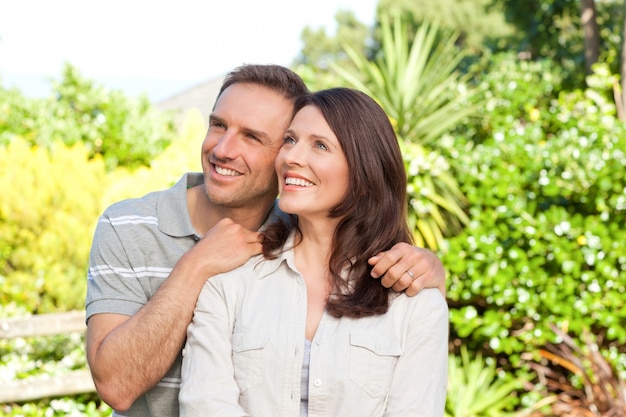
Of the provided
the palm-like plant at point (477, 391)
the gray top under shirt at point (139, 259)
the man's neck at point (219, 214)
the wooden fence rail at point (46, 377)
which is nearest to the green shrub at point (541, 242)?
the palm-like plant at point (477, 391)

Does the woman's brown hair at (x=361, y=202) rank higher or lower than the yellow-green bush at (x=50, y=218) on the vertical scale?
higher

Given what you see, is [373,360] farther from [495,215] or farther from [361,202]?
[495,215]

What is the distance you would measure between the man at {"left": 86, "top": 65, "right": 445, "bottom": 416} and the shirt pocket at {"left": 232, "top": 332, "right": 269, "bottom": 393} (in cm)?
22

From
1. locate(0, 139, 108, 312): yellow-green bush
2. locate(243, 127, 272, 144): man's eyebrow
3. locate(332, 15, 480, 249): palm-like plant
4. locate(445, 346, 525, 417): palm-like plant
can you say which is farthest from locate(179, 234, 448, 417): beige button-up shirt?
locate(0, 139, 108, 312): yellow-green bush

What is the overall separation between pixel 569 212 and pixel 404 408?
434cm

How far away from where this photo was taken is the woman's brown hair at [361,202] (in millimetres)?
2535

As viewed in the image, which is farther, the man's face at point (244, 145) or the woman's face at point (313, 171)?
the man's face at point (244, 145)

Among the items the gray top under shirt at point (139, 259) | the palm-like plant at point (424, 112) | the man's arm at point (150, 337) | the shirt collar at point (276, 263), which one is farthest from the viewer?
the palm-like plant at point (424, 112)

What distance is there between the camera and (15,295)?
26.3ft

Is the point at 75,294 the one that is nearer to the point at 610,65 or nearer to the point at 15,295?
the point at 15,295

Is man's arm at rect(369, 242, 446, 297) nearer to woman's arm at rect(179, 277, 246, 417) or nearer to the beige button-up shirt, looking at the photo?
the beige button-up shirt

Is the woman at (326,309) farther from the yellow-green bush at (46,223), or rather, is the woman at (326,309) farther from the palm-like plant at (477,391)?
the yellow-green bush at (46,223)

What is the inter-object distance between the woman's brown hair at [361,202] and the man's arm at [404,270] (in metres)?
0.05

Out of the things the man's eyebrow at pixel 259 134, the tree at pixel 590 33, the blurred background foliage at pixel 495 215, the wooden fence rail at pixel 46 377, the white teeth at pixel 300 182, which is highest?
the tree at pixel 590 33
